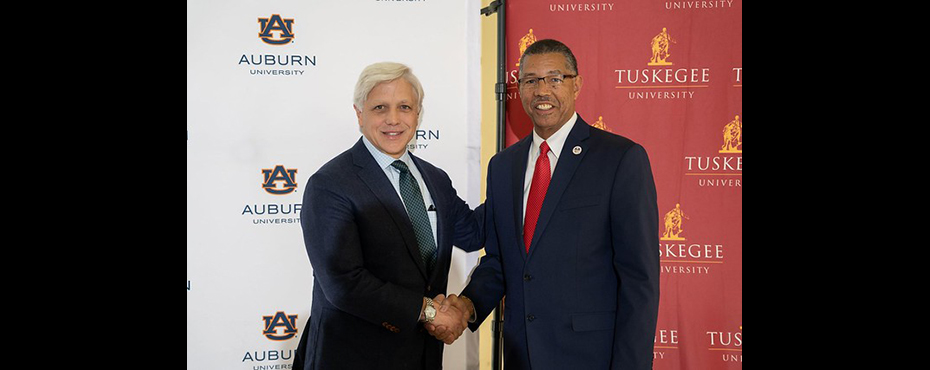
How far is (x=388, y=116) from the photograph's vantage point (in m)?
2.30

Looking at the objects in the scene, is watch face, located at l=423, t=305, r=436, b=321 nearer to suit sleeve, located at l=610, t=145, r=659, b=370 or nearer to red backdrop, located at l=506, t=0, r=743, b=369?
suit sleeve, located at l=610, t=145, r=659, b=370

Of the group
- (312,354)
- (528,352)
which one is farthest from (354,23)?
(528,352)

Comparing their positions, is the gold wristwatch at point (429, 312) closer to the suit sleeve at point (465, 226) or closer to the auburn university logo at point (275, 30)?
the suit sleeve at point (465, 226)

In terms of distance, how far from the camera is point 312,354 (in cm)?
227

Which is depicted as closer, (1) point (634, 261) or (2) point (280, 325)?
(1) point (634, 261)

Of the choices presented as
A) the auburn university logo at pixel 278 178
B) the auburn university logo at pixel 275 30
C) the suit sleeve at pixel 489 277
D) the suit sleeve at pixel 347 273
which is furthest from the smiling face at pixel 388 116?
the auburn university logo at pixel 275 30

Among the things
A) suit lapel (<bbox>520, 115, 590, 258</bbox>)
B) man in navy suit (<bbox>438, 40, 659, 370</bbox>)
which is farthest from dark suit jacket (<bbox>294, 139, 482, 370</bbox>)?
suit lapel (<bbox>520, 115, 590, 258</bbox>)

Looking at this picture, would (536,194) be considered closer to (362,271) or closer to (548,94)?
(548,94)

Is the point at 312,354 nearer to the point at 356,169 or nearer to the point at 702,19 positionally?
the point at 356,169

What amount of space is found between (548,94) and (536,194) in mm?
389

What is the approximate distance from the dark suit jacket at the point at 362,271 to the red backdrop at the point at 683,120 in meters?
1.60

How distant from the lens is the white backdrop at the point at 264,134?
3148 millimetres

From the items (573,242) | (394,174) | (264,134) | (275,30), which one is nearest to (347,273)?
(394,174)
